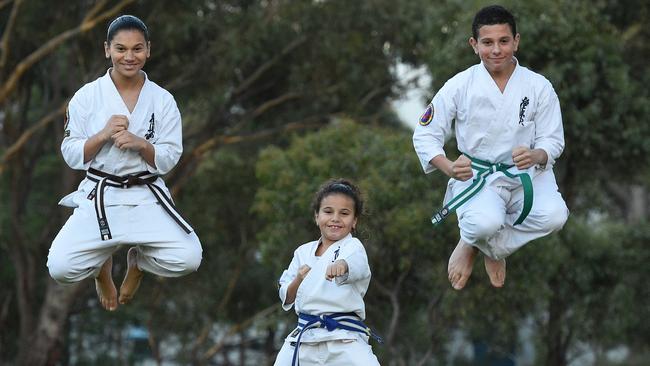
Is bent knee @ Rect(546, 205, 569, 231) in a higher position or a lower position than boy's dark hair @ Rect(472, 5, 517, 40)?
lower

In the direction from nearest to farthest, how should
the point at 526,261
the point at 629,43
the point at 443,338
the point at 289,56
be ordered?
the point at 526,261 < the point at 443,338 < the point at 629,43 < the point at 289,56

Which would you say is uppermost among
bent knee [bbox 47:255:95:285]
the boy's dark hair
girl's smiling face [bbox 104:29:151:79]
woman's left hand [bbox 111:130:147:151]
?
the boy's dark hair

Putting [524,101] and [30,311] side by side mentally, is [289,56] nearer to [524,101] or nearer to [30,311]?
[30,311]

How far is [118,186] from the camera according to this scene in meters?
8.41

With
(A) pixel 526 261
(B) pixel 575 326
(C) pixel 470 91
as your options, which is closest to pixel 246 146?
(B) pixel 575 326

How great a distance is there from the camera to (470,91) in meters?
8.65

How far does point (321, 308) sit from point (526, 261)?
932cm

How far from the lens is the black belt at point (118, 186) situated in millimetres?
8305

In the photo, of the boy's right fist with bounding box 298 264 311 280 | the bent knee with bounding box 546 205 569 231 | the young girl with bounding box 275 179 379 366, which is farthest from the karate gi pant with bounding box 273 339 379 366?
the bent knee with bounding box 546 205 569 231

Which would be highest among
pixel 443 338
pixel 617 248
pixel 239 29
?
pixel 239 29

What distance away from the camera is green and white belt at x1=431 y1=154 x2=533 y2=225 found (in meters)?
8.57

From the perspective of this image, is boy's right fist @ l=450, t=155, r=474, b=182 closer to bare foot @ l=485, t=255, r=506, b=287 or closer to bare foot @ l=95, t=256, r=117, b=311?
bare foot @ l=485, t=255, r=506, b=287

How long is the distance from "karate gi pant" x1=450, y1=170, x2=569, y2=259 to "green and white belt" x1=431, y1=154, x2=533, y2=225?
0.11 ft

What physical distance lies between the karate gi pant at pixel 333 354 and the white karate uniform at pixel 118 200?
911 mm
